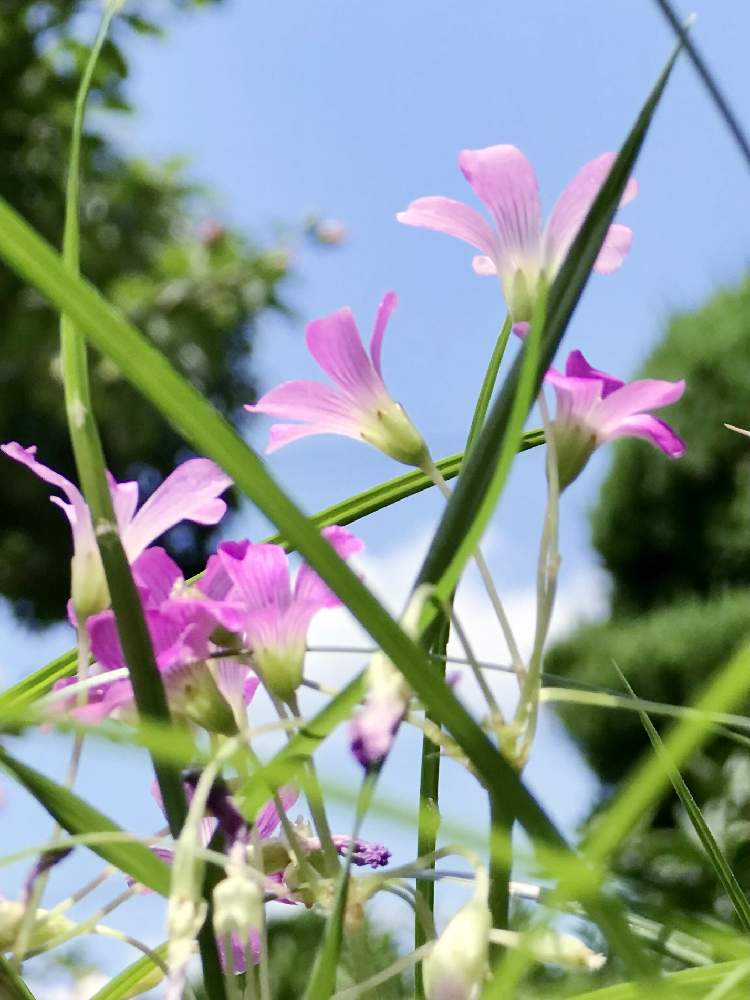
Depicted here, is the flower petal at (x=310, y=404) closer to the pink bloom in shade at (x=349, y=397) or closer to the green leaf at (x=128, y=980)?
the pink bloom in shade at (x=349, y=397)

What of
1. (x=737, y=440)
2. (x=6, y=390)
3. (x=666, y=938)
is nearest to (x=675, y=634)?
(x=737, y=440)

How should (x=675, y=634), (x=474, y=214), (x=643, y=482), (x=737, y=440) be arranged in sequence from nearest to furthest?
(x=474, y=214) → (x=675, y=634) → (x=737, y=440) → (x=643, y=482)

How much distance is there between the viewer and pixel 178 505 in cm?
23

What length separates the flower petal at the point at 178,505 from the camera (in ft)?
0.75

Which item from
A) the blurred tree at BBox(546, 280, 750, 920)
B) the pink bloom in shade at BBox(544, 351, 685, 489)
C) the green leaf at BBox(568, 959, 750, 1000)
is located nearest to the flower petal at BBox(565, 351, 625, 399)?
the pink bloom in shade at BBox(544, 351, 685, 489)

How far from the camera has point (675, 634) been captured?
4102 mm

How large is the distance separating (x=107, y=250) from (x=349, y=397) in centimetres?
374

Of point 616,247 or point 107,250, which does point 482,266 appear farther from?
point 107,250

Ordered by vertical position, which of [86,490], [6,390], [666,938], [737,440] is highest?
[6,390]

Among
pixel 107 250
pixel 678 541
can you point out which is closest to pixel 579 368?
pixel 107 250

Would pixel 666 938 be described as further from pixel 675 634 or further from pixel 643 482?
pixel 643 482

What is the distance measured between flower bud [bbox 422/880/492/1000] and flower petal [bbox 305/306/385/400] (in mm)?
111

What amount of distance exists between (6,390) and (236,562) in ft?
14.0

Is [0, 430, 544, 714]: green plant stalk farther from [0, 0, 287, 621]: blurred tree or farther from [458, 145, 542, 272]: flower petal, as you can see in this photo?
[0, 0, 287, 621]: blurred tree
